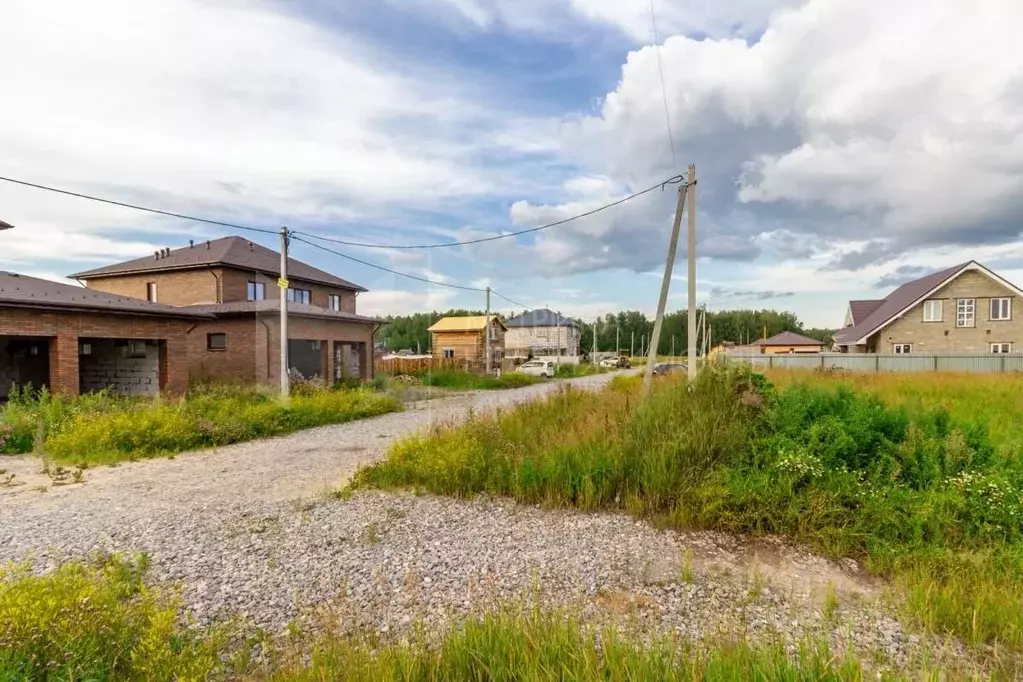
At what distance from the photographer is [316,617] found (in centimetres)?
341

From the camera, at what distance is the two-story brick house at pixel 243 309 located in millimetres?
18156

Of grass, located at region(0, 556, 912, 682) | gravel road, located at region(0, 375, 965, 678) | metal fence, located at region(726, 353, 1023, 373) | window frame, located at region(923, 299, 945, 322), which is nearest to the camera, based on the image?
grass, located at region(0, 556, 912, 682)

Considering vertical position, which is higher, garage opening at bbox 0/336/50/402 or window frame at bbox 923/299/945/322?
window frame at bbox 923/299/945/322

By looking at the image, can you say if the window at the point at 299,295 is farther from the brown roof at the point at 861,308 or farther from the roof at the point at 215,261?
the brown roof at the point at 861,308

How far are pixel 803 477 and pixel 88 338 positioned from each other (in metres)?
17.5

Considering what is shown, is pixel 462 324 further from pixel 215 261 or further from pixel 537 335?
pixel 215 261

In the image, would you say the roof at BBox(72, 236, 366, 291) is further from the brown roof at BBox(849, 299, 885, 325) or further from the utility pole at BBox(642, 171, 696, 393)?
the brown roof at BBox(849, 299, 885, 325)

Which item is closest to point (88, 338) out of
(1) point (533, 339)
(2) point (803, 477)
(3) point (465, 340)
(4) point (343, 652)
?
(4) point (343, 652)

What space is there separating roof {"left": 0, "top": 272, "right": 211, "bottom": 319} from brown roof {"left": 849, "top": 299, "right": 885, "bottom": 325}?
40994 millimetres

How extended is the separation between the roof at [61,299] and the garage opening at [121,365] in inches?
57.3

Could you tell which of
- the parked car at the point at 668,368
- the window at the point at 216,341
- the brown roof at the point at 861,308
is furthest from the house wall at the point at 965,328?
the window at the point at 216,341

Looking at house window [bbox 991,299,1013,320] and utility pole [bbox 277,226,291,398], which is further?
house window [bbox 991,299,1013,320]

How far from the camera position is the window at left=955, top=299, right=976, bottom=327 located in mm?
26594

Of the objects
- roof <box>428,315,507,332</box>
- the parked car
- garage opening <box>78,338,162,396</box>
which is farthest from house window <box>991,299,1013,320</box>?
garage opening <box>78,338,162,396</box>
